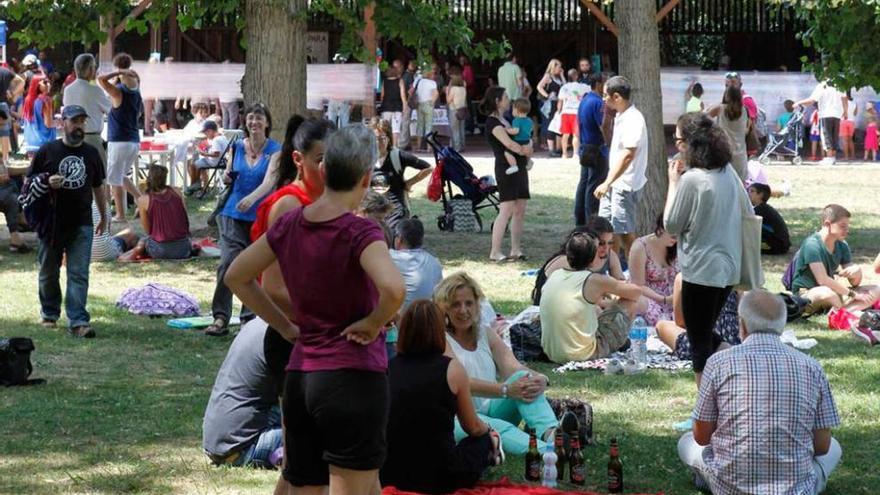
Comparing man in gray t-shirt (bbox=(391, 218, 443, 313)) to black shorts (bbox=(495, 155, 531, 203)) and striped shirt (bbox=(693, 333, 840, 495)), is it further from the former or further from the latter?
black shorts (bbox=(495, 155, 531, 203))

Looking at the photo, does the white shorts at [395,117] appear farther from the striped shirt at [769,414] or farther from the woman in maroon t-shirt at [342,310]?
the woman in maroon t-shirt at [342,310]

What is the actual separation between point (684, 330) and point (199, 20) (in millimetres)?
7584

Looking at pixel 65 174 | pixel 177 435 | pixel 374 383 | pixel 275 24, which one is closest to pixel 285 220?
pixel 374 383

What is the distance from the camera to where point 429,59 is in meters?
15.4

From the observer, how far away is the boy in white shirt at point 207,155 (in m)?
19.1

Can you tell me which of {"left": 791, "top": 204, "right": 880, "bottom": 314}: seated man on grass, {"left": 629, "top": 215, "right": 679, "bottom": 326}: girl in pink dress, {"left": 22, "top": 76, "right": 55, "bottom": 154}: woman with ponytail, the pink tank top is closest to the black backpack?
{"left": 629, "top": 215, "right": 679, "bottom": 326}: girl in pink dress

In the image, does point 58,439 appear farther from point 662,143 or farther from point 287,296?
point 662,143

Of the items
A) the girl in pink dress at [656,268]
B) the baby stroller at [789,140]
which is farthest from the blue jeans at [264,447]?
the baby stroller at [789,140]

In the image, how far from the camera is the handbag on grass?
24.3ft

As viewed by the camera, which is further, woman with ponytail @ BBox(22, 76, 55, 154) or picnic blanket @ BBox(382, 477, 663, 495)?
woman with ponytail @ BBox(22, 76, 55, 154)

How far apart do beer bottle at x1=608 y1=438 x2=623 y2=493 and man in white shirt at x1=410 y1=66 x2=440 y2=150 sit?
20.3 m

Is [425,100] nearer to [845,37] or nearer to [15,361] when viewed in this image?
[845,37]

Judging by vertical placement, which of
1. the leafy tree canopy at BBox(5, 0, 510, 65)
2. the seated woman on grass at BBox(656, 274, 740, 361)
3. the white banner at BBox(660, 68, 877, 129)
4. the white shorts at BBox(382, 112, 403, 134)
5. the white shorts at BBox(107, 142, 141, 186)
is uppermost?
the leafy tree canopy at BBox(5, 0, 510, 65)

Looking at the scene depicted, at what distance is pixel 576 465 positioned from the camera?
655 centimetres
